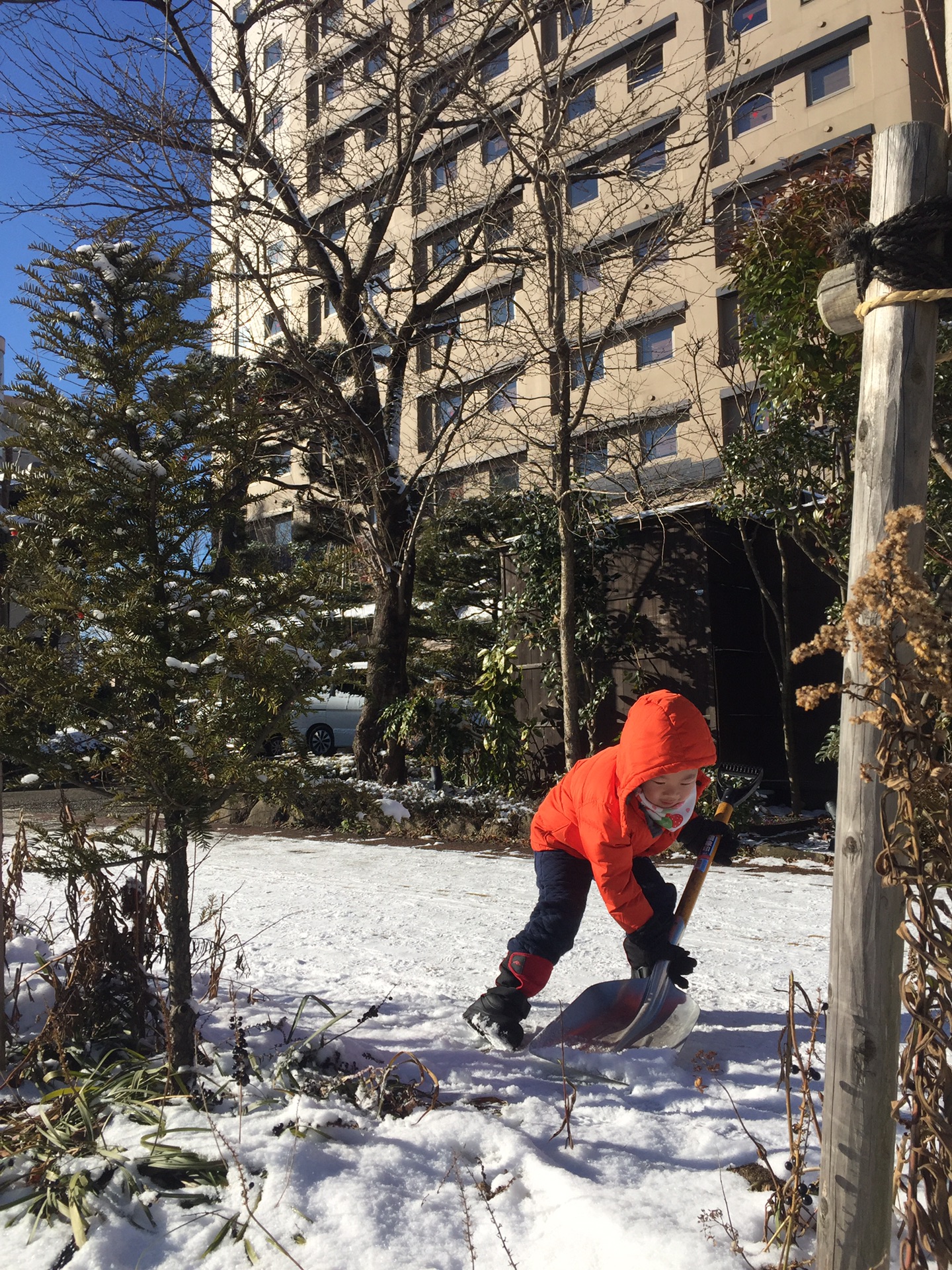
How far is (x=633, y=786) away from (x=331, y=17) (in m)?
8.94

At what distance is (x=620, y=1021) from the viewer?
9.64 feet

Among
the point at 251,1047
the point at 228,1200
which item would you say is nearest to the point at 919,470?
the point at 228,1200

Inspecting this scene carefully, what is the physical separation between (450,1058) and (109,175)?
27.8ft

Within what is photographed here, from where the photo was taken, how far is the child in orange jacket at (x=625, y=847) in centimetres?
288

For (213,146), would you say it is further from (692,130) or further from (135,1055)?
(135,1055)

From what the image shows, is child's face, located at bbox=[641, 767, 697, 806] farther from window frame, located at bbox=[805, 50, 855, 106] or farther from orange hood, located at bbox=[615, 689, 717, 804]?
window frame, located at bbox=[805, 50, 855, 106]

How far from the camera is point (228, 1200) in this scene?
2039 millimetres

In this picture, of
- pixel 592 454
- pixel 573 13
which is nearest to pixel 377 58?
pixel 573 13

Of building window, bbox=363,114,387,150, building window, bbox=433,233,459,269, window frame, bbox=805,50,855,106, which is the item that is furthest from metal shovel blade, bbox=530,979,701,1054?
window frame, bbox=805,50,855,106

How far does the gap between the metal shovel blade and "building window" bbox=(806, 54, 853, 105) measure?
2105 centimetres

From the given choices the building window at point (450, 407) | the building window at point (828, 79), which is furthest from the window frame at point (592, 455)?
the building window at point (828, 79)

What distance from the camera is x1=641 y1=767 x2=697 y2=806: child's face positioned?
2.92 m

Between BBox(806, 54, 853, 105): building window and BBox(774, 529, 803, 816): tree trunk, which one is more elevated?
BBox(806, 54, 853, 105): building window

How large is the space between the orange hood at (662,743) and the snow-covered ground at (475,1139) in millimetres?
836
